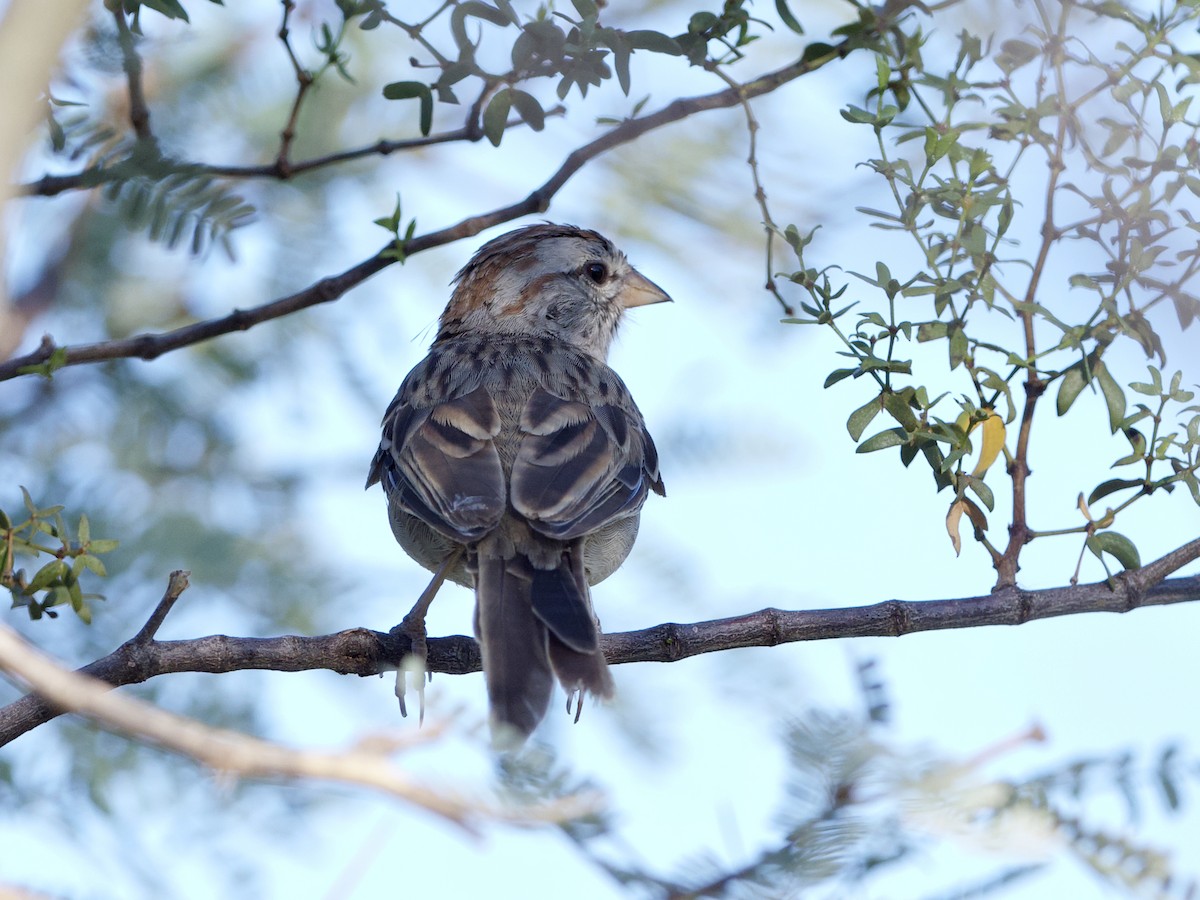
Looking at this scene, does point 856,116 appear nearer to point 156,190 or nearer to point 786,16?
point 786,16

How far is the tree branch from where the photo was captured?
365 cm

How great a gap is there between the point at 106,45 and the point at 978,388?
2.62 m

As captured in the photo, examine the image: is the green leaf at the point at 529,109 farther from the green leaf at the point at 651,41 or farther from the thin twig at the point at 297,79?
the thin twig at the point at 297,79

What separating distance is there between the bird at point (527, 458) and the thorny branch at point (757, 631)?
0.27 metres

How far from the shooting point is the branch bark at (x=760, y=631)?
322 cm

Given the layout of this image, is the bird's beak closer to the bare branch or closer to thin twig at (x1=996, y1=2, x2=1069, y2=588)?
thin twig at (x1=996, y1=2, x2=1069, y2=588)

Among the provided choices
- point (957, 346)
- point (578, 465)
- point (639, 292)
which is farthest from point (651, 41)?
point (639, 292)

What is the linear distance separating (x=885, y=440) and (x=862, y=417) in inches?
3.2

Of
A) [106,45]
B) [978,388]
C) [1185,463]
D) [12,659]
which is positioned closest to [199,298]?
[106,45]

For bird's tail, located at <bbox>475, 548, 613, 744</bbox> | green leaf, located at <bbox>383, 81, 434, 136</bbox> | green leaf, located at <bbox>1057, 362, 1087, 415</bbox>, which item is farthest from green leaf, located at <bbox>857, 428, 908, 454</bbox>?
green leaf, located at <bbox>383, 81, 434, 136</bbox>

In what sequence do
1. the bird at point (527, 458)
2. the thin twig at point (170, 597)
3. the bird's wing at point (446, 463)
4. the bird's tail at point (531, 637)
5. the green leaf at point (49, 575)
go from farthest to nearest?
the bird's wing at point (446, 463)
the bird at point (527, 458)
the bird's tail at point (531, 637)
the green leaf at point (49, 575)
the thin twig at point (170, 597)

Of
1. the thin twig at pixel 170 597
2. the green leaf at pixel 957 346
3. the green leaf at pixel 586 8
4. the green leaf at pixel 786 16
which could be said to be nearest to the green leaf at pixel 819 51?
the green leaf at pixel 786 16

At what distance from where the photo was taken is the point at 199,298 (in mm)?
5531

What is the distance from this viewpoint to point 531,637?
149 inches
